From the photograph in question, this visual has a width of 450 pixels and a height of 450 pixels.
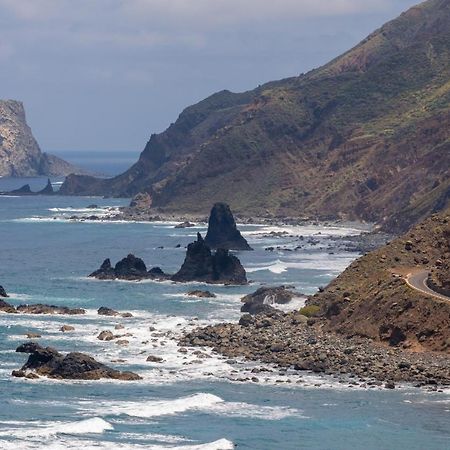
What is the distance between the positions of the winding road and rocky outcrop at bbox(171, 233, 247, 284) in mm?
41039

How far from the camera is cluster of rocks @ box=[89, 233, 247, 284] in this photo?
14712 cm

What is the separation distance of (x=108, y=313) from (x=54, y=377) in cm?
3070

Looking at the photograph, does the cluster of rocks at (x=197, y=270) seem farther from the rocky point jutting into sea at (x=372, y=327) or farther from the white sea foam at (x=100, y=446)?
the white sea foam at (x=100, y=446)

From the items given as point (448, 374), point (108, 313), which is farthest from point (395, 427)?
point (108, 313)

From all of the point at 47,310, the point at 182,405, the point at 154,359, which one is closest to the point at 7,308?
the point at 47,310

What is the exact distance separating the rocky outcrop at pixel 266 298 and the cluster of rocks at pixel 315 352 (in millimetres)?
9384

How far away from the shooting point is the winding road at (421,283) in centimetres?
9594

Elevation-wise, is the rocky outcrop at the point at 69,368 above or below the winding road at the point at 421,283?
below

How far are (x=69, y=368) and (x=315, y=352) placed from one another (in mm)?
15469

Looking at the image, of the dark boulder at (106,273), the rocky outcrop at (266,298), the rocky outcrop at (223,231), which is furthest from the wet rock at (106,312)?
the rocky outcrop at (223,231)

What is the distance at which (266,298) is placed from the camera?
404 feet

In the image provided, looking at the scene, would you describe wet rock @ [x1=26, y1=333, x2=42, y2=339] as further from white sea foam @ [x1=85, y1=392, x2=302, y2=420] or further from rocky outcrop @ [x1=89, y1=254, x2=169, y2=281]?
rocky outcrop @ [x1=89, y1=254, x2=169, y2=281]

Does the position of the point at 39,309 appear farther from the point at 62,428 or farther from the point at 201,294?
the point at 62,428

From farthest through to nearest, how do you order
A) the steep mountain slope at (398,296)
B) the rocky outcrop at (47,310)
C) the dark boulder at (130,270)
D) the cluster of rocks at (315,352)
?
1. the dark boulder at (130,270)
2. the rocky outcrop at (47,310)
3. the steep mountain slope at (398,296)
4. the cluster of rocks at (315,352)
